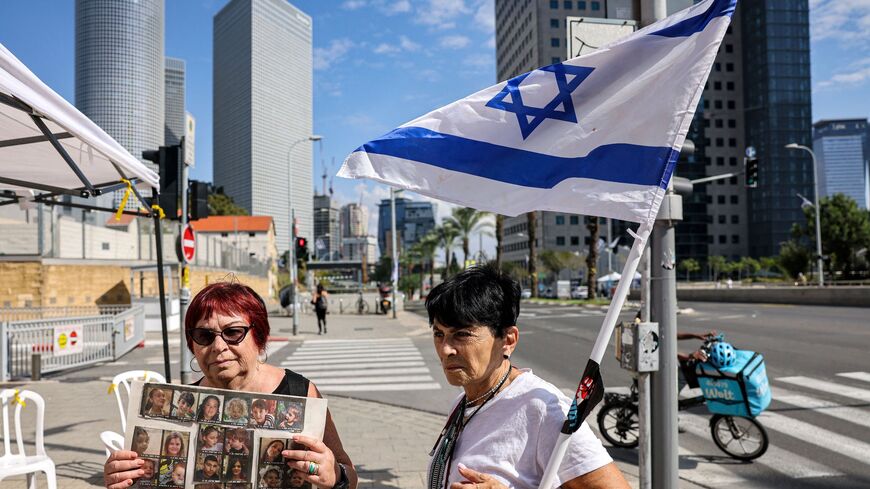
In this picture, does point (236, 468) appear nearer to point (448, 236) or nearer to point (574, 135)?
point (574, 135)

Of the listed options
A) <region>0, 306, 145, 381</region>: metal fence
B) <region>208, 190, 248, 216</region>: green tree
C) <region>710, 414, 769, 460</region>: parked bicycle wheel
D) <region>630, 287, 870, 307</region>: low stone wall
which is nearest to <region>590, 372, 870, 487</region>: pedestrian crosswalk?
<region>710, 414, 769, 460</region>: parked bicycle wheel

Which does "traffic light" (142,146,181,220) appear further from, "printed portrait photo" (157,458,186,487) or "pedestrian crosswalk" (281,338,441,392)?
"pedestrian crosswalk" (281,338,441,392)

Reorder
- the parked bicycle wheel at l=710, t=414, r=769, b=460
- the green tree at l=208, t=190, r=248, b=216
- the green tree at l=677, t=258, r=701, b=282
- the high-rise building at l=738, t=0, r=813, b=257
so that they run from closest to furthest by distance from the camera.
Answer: the parked bicycle wheel at l=710, t=414, r=769, b=460 < the green tree at l=208, t=190, r=248, b=216 < the green tree at l=677, t=258, r=701, b=282 < the high-rise building at l=738, t=0, r=813, b=257

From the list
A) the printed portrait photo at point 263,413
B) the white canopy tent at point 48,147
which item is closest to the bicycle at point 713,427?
the white canopy tent at point 48,147

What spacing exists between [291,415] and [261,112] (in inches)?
7352

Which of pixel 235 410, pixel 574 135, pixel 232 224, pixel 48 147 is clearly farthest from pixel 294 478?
pixel 232 224

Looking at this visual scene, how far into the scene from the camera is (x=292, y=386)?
7.76 feet

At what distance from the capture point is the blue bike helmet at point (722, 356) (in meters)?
6.22

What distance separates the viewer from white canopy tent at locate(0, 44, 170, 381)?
305cm

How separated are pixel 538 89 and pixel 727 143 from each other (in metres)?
117

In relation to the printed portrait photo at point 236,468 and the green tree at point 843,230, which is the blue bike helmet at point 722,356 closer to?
the printed portrait photo at point 236,468

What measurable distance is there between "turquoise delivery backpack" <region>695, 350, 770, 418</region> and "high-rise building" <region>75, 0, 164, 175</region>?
175932 mm

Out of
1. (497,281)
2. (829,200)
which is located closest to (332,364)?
(497,281)

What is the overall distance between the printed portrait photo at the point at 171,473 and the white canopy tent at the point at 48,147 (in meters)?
2.05
